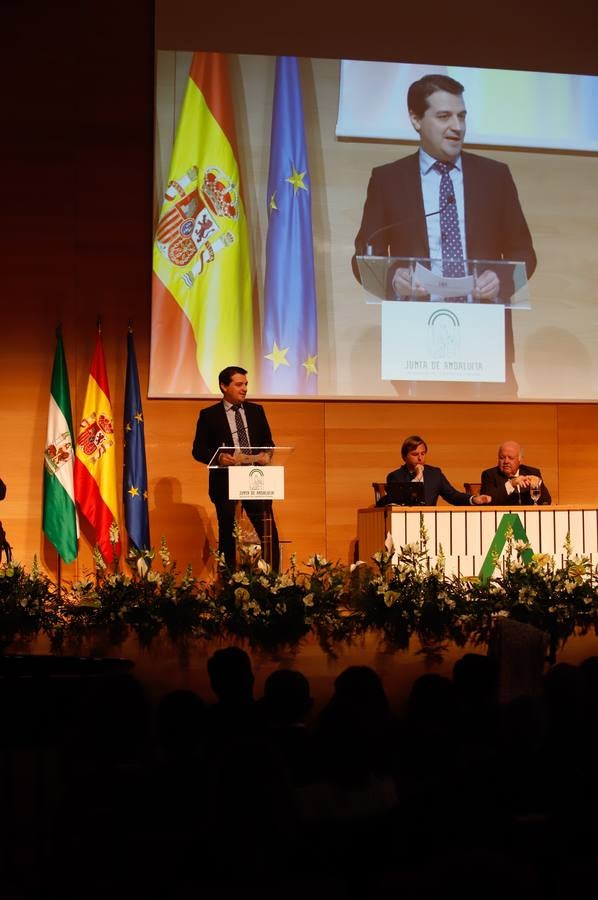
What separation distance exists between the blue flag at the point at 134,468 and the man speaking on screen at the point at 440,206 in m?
1.98

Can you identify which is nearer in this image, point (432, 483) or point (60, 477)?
point (432, 483)

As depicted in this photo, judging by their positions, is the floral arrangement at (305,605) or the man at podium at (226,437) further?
the man at podium at (226,437)

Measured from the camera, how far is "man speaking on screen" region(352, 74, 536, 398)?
317 inches

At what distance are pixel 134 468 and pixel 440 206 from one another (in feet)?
10.3

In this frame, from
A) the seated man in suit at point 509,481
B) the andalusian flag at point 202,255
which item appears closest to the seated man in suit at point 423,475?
the seated man in suit at point 509,481

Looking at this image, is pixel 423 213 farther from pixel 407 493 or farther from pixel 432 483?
pixel 407 493

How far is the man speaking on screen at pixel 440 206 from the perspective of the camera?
8062 mm

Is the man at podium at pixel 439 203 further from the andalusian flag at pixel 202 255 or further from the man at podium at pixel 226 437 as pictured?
the man at podium at pixel 226 437

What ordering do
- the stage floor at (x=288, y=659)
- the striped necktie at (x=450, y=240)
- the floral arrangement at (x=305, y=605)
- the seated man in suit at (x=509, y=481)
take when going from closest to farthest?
the stage floor at (x=288, y=659)
the floral arrangement at (x=305, y=605)
the seated man in suit at (x=509, y=481)
the striped necktie at (x=450, y=240)

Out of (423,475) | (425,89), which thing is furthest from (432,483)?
(425,89)

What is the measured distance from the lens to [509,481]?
21.1 feet

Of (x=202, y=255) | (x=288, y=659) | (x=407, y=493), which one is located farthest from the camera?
(x=202, y=255)

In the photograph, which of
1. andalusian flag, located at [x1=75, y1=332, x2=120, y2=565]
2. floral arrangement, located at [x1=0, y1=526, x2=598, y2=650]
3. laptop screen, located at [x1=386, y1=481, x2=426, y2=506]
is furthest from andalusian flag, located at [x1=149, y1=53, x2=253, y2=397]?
floral arrangement, located at [x1=0, y1=526, x2=598, y2=650]

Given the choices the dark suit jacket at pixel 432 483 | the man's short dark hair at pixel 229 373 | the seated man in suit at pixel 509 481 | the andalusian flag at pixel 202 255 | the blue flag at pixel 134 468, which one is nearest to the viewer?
the seated man in suit at pixel 509 481
